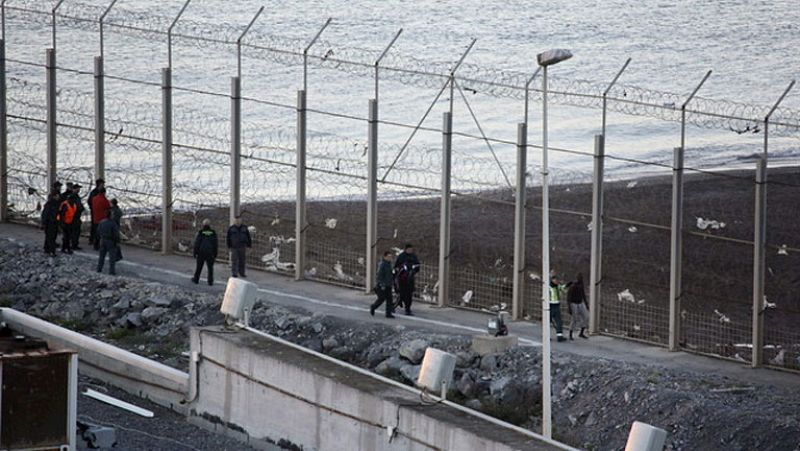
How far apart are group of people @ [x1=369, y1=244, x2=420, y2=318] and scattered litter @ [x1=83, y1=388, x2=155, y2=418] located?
471 centimetres

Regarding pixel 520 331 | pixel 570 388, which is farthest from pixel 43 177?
pixel 570 388

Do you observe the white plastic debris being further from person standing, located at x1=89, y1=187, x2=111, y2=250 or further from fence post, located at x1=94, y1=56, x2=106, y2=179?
fence post, located at x1=94, y1=56, x2=106, y2=179

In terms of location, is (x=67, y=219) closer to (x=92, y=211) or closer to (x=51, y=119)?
(x=92, y=211)

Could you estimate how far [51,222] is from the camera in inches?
1249

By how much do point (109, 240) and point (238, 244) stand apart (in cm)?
209

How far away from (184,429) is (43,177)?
1442cm

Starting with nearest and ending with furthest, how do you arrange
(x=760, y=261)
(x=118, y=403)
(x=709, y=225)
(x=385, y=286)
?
(x=118, y=403) < (x=760, y=261) < (x=385, y=286) < (x=709, y=225)

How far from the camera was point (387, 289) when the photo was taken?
27969 millimetres

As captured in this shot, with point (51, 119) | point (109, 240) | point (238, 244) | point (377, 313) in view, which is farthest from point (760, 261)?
point (51, 119)

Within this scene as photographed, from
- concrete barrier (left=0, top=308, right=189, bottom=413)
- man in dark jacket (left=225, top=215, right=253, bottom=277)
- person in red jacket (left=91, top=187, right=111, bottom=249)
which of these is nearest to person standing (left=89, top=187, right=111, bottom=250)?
person in red jacket (left=91, top=187, right=111, bottom=249)

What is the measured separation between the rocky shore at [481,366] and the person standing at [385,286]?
0.67m

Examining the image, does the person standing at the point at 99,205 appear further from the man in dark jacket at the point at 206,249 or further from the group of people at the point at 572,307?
the group of people at the point at 572,307

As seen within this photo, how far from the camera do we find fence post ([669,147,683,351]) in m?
26.6

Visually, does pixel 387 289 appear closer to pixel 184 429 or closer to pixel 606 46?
pixel 184 429
